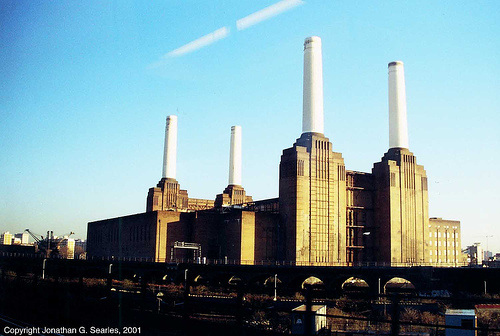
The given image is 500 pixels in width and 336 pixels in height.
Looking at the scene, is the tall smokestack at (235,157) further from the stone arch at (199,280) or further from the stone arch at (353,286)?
the stone arch at (353,286)

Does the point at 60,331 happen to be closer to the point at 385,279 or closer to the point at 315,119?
the point at 385,279

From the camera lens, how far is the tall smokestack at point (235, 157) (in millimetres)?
120500

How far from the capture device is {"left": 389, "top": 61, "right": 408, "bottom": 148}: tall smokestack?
92688 millimetres

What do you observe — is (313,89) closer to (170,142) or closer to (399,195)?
(399,195)

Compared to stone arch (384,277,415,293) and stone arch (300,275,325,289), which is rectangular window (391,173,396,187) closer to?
stone arch (384,277,415,293)

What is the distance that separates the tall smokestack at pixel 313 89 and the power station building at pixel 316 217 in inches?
6.4

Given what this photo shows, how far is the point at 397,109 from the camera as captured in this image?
92.6 m

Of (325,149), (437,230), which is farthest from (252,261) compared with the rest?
(437,230)

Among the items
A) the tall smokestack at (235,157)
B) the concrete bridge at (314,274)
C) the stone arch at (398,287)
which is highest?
the tall smokestack at (235,157)

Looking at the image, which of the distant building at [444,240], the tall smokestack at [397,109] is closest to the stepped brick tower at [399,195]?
the tall smokestack at [397,109]

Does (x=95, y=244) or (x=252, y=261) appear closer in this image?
(x=252, y=261)

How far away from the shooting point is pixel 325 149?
3339 inches

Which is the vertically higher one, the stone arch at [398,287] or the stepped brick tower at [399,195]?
the stepped brick tower at [399,195]

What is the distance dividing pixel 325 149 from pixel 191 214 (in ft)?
88.4
